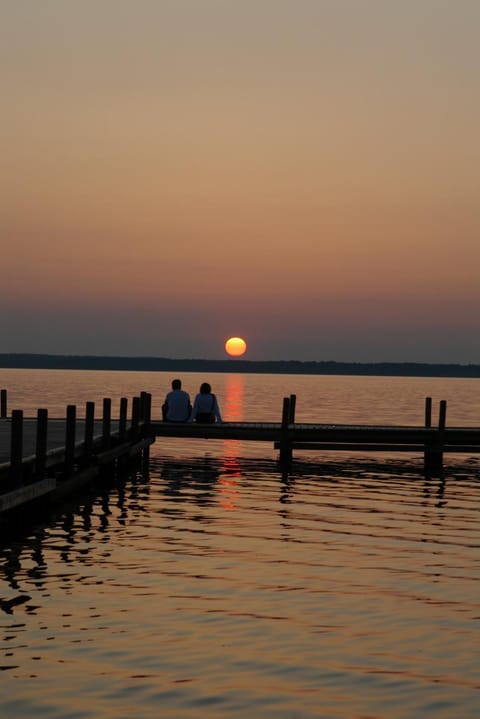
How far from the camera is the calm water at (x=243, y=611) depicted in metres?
10.7

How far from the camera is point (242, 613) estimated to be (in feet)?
46.2

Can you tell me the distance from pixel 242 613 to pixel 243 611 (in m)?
0.12

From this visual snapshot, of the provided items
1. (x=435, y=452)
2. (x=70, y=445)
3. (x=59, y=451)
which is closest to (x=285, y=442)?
(x=435, y=452)

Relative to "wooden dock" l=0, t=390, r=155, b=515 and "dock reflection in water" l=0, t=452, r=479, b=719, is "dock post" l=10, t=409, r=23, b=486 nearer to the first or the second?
"wooden dock" l=0, t=390, r=155, b=515

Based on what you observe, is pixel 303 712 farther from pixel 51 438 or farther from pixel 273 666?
pixel 51 438

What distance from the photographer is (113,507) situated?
85.7ft

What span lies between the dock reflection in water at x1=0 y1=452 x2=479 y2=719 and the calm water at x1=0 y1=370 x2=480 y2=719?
30 mm

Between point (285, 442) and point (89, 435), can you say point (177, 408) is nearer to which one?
point (285, 442)

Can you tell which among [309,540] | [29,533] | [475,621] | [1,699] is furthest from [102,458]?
[1,699]

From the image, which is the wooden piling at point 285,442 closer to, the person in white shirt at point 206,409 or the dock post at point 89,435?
the person in white shirt at point 206,409

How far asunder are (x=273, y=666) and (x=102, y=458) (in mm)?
16673

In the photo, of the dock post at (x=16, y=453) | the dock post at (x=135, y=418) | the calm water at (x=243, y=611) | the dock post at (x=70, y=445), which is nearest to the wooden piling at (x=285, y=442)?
the dock post at (x=135, y=418)

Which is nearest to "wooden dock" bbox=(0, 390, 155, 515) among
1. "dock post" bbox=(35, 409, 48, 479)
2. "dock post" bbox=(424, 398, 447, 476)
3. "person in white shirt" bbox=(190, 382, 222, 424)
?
"dock post" bbox=(35, 409, 48, 479)

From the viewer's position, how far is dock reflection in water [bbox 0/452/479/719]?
35.0 feet
